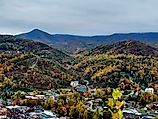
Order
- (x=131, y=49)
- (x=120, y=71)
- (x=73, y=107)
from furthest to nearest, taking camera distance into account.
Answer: (x=131, y=49), (x=120, y=71), (x=73, y=107)

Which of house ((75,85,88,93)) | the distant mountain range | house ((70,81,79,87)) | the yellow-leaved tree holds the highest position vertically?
the yellow-leaved tree

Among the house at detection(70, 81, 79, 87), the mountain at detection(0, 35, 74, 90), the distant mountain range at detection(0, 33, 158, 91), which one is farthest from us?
the house at detection(70, 81, 79, 87)

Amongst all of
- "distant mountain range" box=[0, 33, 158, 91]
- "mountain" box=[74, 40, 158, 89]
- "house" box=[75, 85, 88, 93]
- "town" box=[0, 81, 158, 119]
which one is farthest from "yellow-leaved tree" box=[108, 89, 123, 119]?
"mountain" box=[74, 40, 158, 89]

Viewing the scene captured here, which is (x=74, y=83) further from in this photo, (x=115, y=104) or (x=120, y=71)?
(x=115, y=104)

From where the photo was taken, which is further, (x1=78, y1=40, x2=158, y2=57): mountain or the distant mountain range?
(x1=78, y1=40, x2=158, y2=57): mountain

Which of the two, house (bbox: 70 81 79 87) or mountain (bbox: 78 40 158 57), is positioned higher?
mountain (bbox: 78 40 158 57)

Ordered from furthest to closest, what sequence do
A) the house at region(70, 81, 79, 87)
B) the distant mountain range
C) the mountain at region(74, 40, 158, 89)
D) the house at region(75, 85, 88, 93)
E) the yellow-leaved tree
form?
1. the mountain at region(74, 40, 158, 89)
2. the house at region(70, 81, 79, 87)
3. the distant mountain range
4. the house at region(75, 85, 88, 93)
5. the yellow-leaved tree

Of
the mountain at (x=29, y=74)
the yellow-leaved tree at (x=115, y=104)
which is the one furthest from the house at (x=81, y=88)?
the yellow-leaved tree at (x=115, y=104)

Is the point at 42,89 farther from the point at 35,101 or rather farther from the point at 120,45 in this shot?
the point at 120,45

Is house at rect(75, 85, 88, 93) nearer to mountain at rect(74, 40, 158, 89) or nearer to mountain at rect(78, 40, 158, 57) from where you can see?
mountain at rect(74, 40, 158, 89)

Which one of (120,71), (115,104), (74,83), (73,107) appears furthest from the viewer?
(120,71)

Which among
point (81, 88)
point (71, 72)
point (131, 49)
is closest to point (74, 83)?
point (81, 88)
